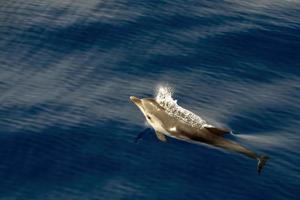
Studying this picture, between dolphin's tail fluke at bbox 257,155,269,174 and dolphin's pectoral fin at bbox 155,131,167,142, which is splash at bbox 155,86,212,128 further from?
dolphin's tail fluke at bbox 257,155,269,174

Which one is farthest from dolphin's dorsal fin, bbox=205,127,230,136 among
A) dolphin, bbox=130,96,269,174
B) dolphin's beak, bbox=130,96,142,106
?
dolphin's beak, bbox=130,96,142,106

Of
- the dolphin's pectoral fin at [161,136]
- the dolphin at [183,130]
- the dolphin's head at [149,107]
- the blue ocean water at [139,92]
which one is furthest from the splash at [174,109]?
the dolphin's pectoral fin at [161,136]

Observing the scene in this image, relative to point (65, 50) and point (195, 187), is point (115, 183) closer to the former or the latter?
point (195, 187)

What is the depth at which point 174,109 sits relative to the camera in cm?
4281

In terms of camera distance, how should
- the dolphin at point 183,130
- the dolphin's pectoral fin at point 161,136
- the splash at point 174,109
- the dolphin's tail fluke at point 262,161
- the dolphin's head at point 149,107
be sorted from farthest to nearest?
the splash at point 174,109 < the dolphin's head at point 149,107 < the dolphin's pectoral fin at point 161,136 < the dolphin at point 183,130 < the dolphin's tail fluke at point 262,161

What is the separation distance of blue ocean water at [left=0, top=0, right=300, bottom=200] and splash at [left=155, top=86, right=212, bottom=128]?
66cm

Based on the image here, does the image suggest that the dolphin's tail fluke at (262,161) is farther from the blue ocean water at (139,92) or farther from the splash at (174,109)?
the splash at (174,109)

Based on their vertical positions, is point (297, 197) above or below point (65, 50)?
below

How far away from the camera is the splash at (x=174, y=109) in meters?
40.7

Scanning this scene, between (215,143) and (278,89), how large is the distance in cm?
1130

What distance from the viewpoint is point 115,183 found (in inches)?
1415

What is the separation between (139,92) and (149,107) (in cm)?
528

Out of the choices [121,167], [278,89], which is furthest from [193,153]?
[278,89]

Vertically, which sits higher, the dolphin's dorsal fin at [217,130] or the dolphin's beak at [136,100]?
the dolphin's beak at [136,100]
